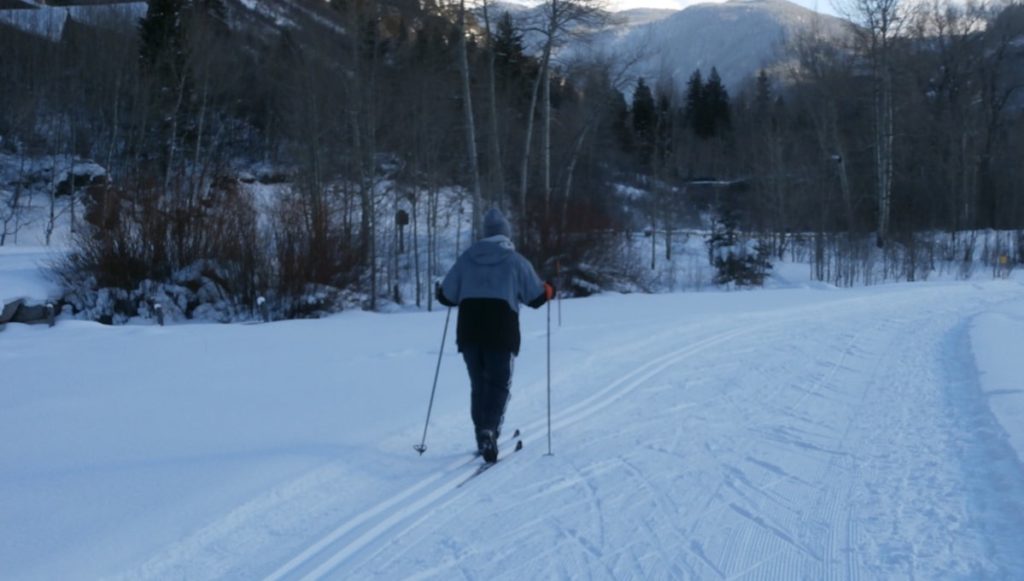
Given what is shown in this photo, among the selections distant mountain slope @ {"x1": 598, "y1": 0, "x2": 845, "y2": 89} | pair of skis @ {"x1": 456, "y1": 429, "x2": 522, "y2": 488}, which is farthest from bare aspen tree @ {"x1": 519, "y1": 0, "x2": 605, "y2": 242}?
distant mountain slope @ {"x1": 598, "y1": 0, "x2": 845, "y2": 89}

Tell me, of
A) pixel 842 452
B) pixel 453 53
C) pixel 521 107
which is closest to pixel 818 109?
pixel 521 107

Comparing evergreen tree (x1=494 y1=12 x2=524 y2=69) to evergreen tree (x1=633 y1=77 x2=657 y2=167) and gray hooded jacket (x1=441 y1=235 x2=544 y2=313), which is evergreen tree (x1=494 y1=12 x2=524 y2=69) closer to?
gray hooded jacket (x1=441 y1=235 x2=544 y2=313)

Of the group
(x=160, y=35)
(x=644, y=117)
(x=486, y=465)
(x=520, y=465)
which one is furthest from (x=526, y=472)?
(x=644, y=117)

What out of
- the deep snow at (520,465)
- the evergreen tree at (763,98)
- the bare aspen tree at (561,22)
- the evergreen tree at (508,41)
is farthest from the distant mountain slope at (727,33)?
the deep snow at (520,465)

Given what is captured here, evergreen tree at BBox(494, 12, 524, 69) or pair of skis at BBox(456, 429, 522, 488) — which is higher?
evergreen tree at BBox(494, 12, 524, 69)

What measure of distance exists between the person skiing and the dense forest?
13.6 metres

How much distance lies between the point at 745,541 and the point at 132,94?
3565 cm

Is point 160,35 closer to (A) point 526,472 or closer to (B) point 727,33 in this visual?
(A) point 526,472

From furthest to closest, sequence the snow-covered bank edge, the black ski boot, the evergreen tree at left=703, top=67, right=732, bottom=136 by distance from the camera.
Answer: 1. the evergreen tree at left=703, top=67, right=732, bottom=136
2. the snow-covered bank edge
3. the black ski boot

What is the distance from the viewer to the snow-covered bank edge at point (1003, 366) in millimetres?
7219

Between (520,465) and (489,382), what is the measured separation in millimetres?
707

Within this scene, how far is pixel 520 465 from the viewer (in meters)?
6.57

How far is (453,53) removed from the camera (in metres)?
29.9

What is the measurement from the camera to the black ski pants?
669 centimetres
